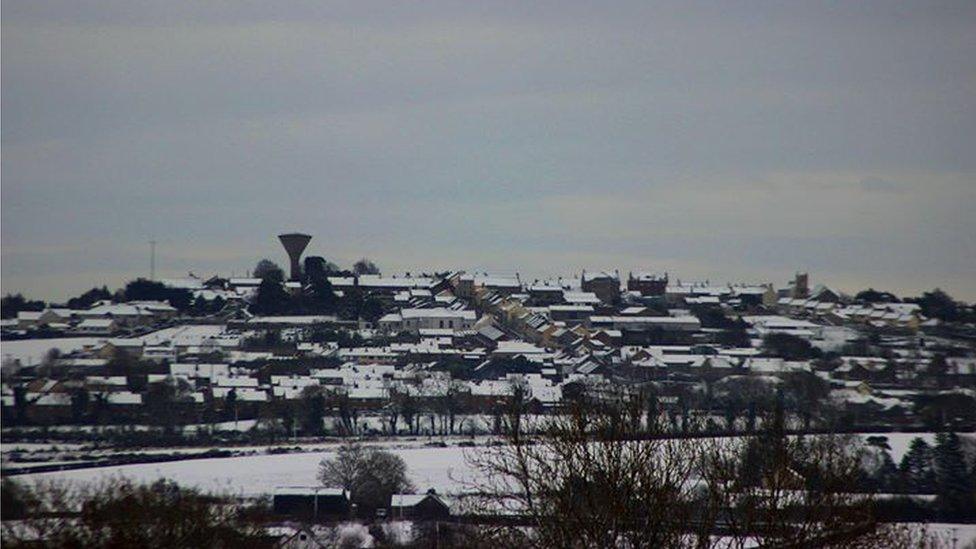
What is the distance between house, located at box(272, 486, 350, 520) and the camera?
81.5 feet

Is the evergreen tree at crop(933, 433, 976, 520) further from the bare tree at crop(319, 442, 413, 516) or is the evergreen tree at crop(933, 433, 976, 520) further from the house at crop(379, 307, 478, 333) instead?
the house at crop(379, 307, 478, 333)

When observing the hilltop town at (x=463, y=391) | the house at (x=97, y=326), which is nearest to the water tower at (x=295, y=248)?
the hilltop town at (x=463, y=391)

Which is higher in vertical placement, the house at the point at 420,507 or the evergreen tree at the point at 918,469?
the evergreen tree at the point at 918,469

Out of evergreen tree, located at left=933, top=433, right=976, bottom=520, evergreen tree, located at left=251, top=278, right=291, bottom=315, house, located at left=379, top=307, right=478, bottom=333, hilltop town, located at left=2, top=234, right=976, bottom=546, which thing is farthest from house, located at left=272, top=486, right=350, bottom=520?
evergreen tree, located at left=251, top=278, right=291, bottom=315

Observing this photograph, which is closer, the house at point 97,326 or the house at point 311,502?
the house at point 311,502

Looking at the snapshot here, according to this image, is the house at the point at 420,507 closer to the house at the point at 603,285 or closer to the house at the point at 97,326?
the house at the point at 97,326

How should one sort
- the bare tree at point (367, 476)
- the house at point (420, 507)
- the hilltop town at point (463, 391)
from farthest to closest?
1. the bare tree at point (367, 476)
2. the house at point (420, 507)
3. the hilltop town at point (463, 391)

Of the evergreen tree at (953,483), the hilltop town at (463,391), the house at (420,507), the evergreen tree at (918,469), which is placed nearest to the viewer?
the hilltop town at (463,391)

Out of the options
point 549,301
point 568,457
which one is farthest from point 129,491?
point 549,301

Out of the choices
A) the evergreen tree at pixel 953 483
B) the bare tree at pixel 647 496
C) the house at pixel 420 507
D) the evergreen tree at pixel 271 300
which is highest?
the evergreen tree at pixel 271 300

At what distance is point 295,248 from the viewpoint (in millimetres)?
74812

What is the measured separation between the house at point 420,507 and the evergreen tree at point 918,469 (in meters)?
6.76

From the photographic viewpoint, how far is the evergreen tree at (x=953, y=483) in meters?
23.4

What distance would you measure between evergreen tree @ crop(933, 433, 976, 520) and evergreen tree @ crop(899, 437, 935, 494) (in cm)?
11
